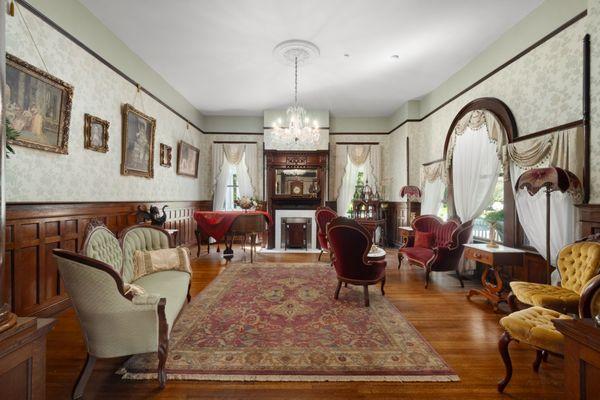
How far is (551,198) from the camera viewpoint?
9.89 feet

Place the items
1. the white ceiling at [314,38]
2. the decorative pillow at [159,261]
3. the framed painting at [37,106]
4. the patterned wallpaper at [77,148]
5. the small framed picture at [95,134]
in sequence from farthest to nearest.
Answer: the small framed picture at [95,134] < the white ceiling at [314,38] < the decorative pillow at [159,261] < the patterned wallpaper at [77,148] < the framed painting at [37,106]

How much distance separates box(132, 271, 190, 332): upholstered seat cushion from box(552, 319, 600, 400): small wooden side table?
2.50 metres

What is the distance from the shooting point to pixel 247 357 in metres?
2.25

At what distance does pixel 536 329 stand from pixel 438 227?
3.21m

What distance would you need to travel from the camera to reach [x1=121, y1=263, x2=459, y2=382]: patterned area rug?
2.06 metres

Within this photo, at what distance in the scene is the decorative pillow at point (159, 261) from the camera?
9.62ft

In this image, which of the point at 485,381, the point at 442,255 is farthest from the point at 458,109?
the point at 485,381

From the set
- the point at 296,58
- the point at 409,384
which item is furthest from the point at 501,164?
the point at 296,58

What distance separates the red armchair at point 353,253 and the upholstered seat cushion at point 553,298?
142cm

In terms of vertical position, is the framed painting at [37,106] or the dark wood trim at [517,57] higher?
the dark wood trim at [517,57]

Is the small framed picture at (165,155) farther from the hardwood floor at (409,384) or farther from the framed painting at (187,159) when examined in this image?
the hardwood floor at (409,384)

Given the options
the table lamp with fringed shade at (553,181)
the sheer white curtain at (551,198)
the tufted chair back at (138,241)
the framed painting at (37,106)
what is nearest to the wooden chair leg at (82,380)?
the tufted chair back at (138,241)

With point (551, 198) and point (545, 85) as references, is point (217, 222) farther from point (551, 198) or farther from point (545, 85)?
point (545, 85)

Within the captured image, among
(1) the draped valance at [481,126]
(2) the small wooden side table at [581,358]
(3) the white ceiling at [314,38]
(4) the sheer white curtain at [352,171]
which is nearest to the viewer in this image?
(2) the small wooden side table at [581,358]
